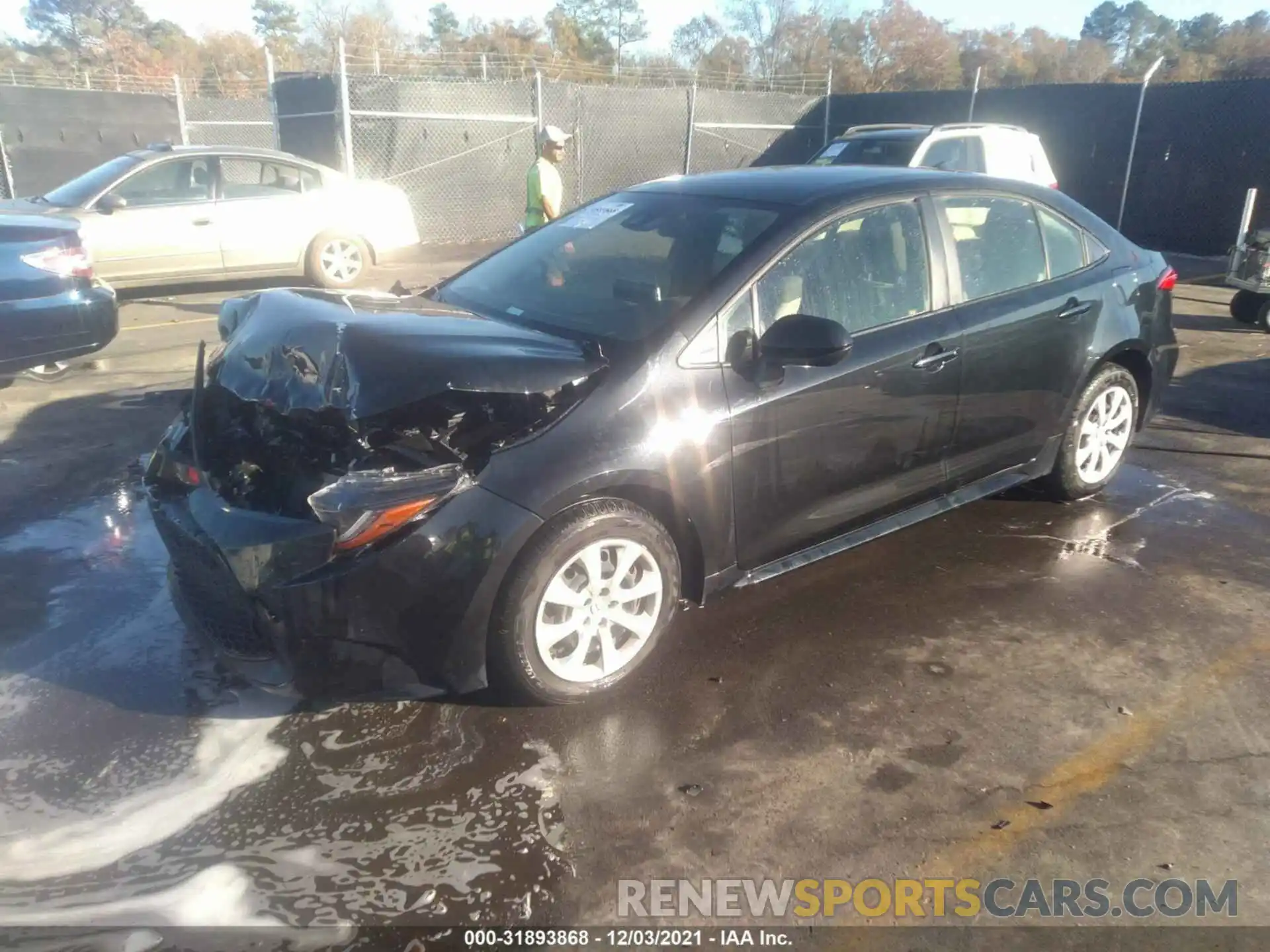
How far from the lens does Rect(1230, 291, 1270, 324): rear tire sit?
370 inches

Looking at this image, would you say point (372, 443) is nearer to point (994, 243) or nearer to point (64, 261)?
point (994, 243)

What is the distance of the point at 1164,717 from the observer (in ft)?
10.6

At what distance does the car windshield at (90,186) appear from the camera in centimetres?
936

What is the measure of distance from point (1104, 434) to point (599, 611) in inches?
119

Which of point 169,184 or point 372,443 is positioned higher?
point 169,184

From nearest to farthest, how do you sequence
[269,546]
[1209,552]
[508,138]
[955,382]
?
[269,546], [955,382], [1209,552], [508,138]

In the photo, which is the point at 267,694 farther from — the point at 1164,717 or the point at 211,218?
the point at 211,218

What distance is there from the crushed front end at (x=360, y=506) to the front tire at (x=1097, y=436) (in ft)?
8.61

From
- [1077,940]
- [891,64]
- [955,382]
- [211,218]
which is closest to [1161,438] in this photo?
[955,382]

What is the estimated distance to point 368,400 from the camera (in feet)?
9.81

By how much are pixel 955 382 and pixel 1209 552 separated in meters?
1.57

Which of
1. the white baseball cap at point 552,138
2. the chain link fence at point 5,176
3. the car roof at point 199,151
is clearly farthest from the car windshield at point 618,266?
the chain link fence at point 5,176

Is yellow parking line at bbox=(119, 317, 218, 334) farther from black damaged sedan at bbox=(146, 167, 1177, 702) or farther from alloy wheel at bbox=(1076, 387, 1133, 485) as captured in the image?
alloy wheel at bbox=(1076, 387, 1133, 485)

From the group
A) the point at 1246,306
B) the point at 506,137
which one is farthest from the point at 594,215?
the point at 506,137
